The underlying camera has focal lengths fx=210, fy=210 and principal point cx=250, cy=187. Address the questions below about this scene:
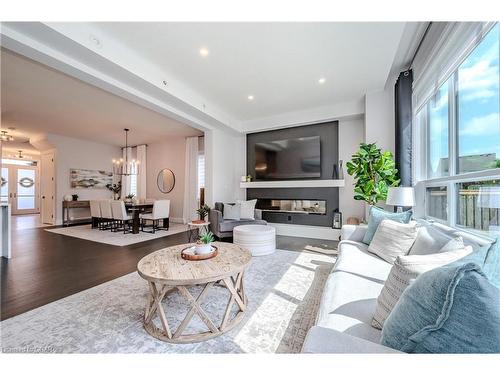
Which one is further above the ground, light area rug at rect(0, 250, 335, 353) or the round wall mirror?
the round wall mirror

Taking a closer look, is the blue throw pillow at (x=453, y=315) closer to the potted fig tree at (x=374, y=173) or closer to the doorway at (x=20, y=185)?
the potted fig tree at (x=374, y=173)

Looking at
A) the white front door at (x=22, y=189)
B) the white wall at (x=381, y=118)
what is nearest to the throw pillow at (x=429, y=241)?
the white wall at (x=381, y=118)

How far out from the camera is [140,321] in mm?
1705

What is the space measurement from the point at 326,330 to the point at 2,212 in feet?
16.5

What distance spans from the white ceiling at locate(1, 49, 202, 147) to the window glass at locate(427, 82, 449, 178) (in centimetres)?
494

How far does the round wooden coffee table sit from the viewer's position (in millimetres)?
1491

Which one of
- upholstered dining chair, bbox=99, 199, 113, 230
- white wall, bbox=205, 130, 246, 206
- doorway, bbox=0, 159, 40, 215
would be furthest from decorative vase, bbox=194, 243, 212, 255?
doorway, bbox=0, 159, 40, 215

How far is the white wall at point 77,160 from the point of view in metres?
6.53

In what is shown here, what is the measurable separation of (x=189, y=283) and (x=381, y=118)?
416cm

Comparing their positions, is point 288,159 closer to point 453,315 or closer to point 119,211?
point 119,211

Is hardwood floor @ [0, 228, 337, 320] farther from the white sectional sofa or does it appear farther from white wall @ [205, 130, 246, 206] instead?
the white sectional sofa

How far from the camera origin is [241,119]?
5320 millimetres

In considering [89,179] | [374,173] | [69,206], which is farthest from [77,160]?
[374,173]
